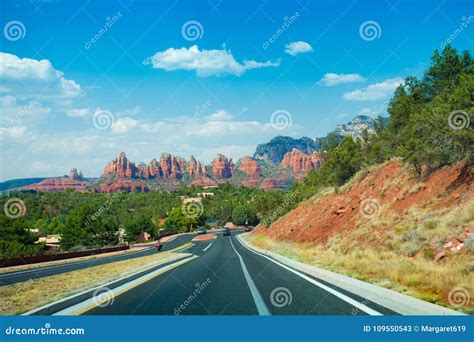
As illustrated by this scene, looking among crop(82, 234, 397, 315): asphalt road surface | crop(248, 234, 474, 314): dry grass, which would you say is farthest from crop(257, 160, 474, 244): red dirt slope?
crop(82, 234, 397, 315): asphalt road surface

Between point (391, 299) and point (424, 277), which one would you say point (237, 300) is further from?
point (424, 277)

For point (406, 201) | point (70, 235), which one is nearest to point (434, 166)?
point (406, 201)

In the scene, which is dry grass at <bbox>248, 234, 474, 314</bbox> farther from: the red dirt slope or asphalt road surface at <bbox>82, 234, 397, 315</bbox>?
Result: the red dirt slope

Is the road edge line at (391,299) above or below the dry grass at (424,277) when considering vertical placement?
above

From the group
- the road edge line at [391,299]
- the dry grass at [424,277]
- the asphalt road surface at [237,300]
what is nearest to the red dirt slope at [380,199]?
the dry grass at [424,277]

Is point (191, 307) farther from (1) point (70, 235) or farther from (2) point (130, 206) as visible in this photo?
(2) point (130, 206)

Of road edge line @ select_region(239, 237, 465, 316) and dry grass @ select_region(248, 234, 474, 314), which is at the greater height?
road edge line @ select_region(239, 237, 465, 316)

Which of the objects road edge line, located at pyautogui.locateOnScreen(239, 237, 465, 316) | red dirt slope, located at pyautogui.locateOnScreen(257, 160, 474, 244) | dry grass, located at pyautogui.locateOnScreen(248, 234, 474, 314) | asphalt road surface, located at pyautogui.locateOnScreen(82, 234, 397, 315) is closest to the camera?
road edge line, located at pyautogui.locateOnScreen(239, 237, 465, 316)

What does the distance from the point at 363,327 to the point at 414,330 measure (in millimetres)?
717

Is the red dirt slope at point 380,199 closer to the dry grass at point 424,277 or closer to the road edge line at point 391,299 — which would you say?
the dry grass at point 424,277

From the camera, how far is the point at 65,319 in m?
6.29

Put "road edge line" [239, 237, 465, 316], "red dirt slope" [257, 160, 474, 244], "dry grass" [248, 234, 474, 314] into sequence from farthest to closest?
1. "red dirt slope" [257, 160, 474, 244]
2. "dry grass" [248, 234, 474, 314]
3. "road edge line" [239, 237, 465, 316]

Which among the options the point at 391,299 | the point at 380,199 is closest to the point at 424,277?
the point at 391,299

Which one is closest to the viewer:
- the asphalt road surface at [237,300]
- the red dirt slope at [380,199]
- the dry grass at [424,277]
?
the asphalt road surface at [237,300]
